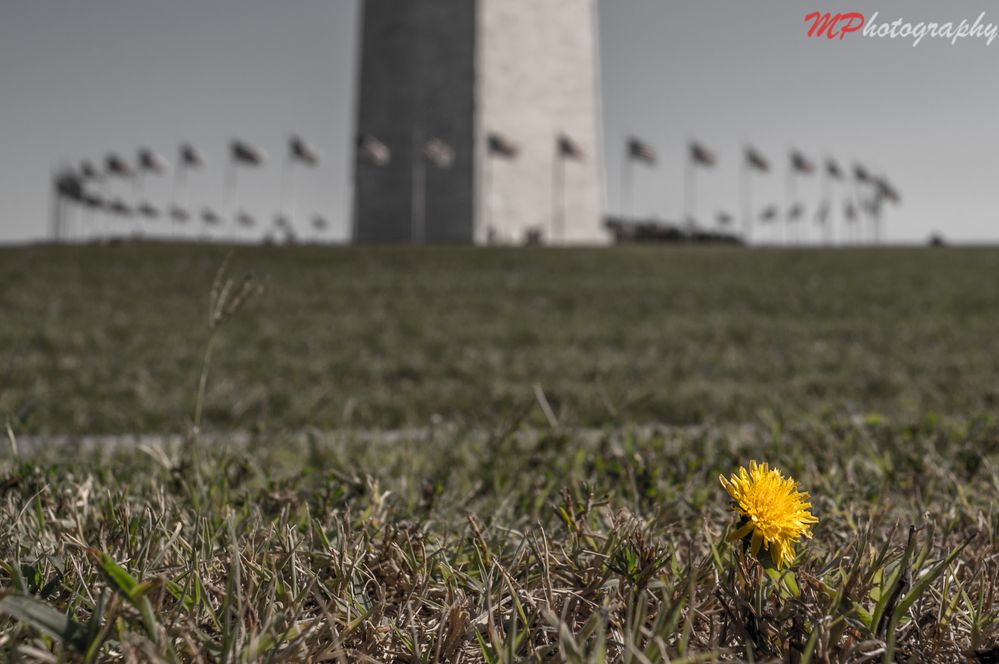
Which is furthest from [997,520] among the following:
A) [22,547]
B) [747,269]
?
[747,269]

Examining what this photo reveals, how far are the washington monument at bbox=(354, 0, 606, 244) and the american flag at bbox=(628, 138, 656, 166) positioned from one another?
199 cm

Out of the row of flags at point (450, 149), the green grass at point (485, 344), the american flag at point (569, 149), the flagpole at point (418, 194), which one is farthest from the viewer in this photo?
the flagpole at point (418, 194)

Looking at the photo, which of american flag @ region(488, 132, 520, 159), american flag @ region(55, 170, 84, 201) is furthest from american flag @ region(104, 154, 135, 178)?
american flag @ region(488, 132, 520, 159)

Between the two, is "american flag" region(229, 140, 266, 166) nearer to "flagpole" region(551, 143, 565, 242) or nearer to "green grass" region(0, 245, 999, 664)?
"flagpole" region(551, 143, 565, 242)

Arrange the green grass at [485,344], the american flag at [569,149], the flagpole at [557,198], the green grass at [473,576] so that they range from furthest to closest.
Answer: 1. the flagpole at [557,198]
2. the american flag at [569,149]
3. the green grass at [485,344]
4. the green grass at [473,576]

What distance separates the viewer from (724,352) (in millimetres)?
9773

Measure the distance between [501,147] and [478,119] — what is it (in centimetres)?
304

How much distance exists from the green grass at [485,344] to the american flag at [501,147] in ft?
49.2

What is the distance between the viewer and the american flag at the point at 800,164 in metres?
42.8

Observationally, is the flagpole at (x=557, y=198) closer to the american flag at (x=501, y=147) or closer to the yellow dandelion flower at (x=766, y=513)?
the american flag at (x=501, y=147)

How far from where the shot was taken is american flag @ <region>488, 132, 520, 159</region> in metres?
34.3

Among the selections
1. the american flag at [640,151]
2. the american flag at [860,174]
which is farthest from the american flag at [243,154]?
the american flag at [860,174]

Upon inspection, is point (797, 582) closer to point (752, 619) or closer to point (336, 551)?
point (752, 619)

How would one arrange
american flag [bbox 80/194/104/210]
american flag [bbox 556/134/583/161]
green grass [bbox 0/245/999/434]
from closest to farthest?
green grass [bbox 0/245/999/434], american flag [bbox 556/134/583/161], american flag [bbox 80/194/104/210]
